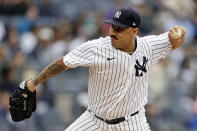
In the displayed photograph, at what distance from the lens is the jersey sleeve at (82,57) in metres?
5.22

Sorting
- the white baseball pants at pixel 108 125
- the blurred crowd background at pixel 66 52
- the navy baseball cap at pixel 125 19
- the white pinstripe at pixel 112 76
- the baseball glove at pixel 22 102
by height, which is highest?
the navy baseball cap at pixel 125 19

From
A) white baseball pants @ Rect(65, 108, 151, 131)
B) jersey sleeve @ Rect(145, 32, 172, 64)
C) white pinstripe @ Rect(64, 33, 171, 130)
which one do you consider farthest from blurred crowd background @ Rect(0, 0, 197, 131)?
jersey sleeve @ Rect(145, 32, 172, 64)

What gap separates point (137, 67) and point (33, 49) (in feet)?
19.8

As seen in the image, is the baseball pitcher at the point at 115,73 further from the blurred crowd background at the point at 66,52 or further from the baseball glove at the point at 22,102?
the blurred crowd background at the point at 66,52

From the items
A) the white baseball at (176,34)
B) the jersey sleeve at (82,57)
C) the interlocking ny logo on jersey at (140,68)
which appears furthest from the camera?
the white baseball at (176,34)

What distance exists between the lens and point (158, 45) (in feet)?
18.5

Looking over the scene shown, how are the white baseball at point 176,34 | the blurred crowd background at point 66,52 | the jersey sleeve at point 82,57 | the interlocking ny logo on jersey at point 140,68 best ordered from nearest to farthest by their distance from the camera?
the jersey sleeve at point 82,57 < the interlocking ny logo on jersey at point 140,68 < the white baseball at point 176,34 < the blurred crowd background at point 66,52

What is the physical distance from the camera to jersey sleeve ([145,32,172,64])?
221 inches

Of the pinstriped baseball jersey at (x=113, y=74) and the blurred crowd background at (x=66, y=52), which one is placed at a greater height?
the pinstriped baseball jersey at (x=113, y=74)

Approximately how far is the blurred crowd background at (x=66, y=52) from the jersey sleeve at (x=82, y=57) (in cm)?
439

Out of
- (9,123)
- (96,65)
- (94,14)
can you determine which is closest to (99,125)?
(96,65)

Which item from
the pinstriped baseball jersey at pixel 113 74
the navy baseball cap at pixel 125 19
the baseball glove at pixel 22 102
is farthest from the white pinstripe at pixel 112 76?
the baseball glove at pixel 22 102

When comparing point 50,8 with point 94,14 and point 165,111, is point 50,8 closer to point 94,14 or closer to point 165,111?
point 94,14

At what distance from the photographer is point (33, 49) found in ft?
36.8
